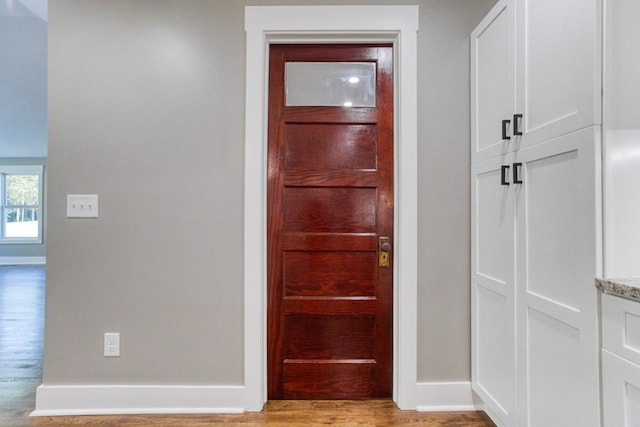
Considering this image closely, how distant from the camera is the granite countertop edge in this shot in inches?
37.5

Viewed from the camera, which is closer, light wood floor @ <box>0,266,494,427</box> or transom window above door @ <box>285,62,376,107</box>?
light wood floor @ <box>0,266,494,427</box>

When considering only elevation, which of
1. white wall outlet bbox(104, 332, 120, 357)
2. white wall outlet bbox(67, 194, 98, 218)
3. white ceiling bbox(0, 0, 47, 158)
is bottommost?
white wall outlet bbox(104, 332, 120, 357)

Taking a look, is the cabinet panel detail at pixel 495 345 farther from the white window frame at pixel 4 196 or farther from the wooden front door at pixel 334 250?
the white window frame at pixel 4 196

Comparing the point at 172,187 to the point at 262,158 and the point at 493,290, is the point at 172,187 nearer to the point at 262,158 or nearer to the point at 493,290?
the point at 262,158

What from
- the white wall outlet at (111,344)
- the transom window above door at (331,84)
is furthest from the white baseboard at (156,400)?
the transom window above door at (331,84)

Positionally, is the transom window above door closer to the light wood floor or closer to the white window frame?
the light wood floor

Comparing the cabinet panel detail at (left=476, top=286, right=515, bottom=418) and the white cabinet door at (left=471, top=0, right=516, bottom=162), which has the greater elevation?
the white cabinet door at (left=471, top=0, right=516, bottom=162)

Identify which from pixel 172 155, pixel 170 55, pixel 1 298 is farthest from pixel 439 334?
pixel 1 298

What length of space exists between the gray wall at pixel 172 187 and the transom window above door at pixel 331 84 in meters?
0.29

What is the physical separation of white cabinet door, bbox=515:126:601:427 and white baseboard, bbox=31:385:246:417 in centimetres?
143

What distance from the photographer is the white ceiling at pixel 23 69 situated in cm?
268

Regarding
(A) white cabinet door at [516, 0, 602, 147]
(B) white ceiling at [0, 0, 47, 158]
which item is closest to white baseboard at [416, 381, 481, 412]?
(A) white cabinet door at [516, 0, 602, 147]

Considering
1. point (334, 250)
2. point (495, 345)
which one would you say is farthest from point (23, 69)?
point (495, 345)

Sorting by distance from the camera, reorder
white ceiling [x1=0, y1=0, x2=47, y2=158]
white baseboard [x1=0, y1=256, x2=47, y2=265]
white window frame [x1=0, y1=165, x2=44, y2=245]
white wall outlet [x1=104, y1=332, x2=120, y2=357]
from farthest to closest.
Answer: white baseboard [x1=0, y1=256, x2=47, y2=265] < white window frame [x1=0, y1=165, x2=44, y2=245] < white ceiling [x1=0, y1=0, x2=47, y2=158] < white wall outlet [x1=104, y1=332, x2=120, y2=357]
